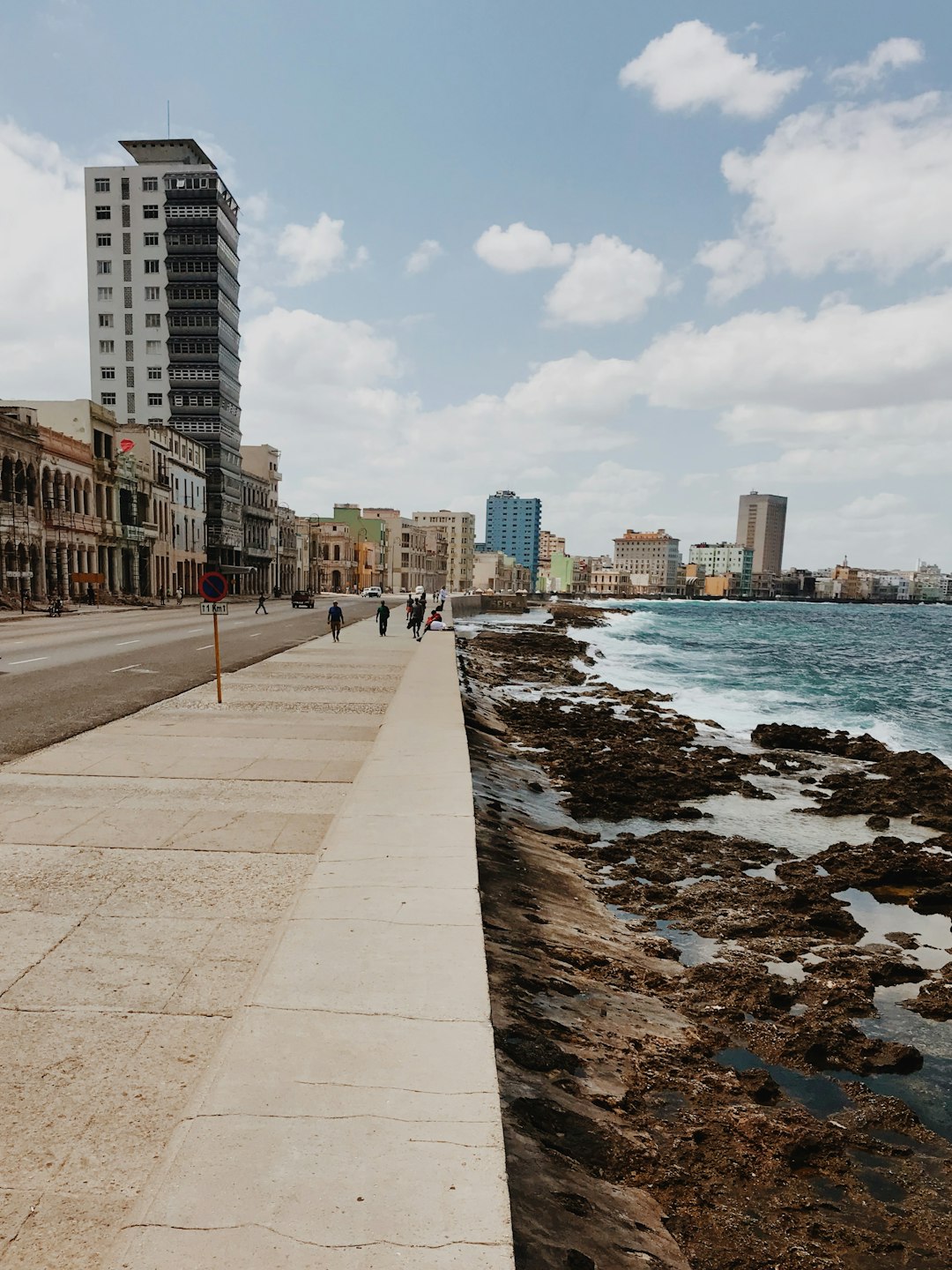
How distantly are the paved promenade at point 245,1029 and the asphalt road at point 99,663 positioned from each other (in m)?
3.96

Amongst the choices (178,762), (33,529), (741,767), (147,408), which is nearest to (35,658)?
(178,762)

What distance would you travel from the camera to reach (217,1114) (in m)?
3.21

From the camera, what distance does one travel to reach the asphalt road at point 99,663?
43.2ft

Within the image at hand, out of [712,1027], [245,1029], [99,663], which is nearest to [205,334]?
[99,663]

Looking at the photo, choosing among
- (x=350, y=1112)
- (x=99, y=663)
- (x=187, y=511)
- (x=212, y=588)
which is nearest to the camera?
(x=350, y=1112)

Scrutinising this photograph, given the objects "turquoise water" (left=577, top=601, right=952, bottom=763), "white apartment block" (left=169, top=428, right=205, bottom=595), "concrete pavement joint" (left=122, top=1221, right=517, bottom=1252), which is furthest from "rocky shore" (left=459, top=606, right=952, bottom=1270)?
"white apartment block" (left=169, top=428, right=205, bottom=595)

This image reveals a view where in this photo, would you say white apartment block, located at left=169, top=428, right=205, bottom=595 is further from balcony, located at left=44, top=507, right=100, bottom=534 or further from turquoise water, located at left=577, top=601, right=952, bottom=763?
turquoise water, located at left=577, top=601, right=952, bottom=763

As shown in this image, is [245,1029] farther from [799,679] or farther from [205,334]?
[205,334]

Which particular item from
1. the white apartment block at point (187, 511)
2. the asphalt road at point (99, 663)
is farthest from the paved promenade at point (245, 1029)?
the white apartment block at point (187, 511)

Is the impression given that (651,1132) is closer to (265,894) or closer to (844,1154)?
(844,1154)

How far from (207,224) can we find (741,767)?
9179cm

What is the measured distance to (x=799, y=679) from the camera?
4153 cm

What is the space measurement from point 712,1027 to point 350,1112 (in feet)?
14.2

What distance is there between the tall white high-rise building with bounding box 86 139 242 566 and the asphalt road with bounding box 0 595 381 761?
174ft
